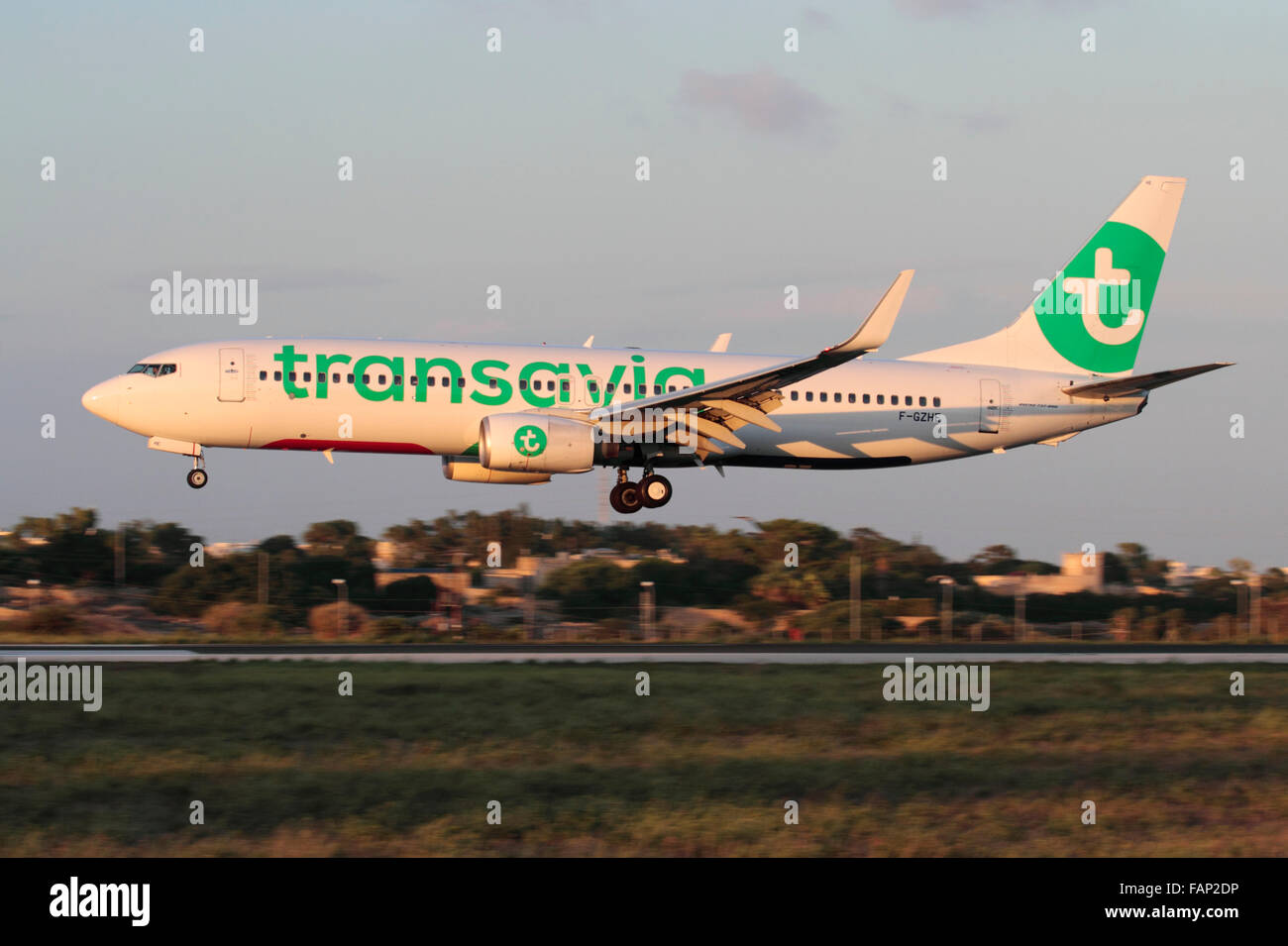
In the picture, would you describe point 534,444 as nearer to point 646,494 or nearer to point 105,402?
point 646,494

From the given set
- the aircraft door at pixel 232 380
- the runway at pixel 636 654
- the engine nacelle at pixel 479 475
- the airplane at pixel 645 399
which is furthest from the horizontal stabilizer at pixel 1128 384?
the aircraft door at pixel 232 380

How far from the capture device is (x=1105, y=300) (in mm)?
38719

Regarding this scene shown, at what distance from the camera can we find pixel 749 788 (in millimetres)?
16859

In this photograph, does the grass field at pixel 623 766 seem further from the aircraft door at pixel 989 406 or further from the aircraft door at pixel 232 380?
the aircraft door at pixel 989 406

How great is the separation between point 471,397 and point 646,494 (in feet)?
18.6

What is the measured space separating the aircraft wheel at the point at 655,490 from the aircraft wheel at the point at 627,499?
0.46ft

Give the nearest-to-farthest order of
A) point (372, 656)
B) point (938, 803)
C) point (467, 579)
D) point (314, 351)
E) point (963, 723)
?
point (938, 803)
point (963, 723)
point (372, 656)
point (314, 351)
point (467, 579)

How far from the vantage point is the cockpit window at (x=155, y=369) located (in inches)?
1219

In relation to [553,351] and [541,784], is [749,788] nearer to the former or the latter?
[541,784]

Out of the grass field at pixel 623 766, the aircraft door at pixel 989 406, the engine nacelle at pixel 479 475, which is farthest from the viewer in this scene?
the aircraft door at pixel 989 406

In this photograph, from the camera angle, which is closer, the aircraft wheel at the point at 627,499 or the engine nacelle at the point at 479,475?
the engine nacelle at the point at 479,475

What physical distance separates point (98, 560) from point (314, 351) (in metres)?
21.0

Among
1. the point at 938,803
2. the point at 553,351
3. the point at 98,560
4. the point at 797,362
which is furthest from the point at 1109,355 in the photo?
the point at 98,560

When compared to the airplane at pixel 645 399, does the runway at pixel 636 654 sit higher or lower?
lower
